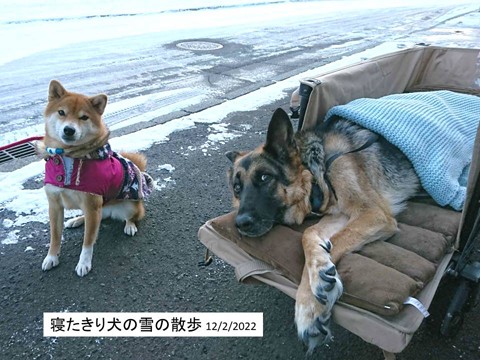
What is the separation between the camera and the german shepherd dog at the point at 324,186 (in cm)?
237

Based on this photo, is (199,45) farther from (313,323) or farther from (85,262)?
(313,323)

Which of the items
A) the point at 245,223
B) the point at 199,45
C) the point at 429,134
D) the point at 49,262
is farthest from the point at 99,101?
the point at 199,45

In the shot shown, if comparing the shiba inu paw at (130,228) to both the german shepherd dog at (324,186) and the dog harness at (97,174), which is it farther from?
the german shepherd dog at (324,186)

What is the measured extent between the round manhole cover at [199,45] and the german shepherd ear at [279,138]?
7.51m

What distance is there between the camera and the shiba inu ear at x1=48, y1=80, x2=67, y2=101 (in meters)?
2.86

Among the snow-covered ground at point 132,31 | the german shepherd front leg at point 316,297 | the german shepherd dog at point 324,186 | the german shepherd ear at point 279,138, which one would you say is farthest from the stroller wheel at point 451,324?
the snow-covered ground at point 132,31

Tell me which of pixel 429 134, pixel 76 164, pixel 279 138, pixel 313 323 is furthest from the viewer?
pixel 429 134

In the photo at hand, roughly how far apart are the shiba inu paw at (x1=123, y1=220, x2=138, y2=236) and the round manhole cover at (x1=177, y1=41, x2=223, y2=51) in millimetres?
7088

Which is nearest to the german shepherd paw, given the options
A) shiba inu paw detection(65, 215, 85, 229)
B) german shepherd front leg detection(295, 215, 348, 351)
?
german shepherd front leg detection(295, 215, 348, 351)

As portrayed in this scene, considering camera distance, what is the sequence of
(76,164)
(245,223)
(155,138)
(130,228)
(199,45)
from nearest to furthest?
(245,223) → (76,164) → (130,228) → (155,138) → (199,45)

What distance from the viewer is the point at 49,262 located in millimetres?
2879

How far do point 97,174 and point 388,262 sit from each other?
6.30 ft

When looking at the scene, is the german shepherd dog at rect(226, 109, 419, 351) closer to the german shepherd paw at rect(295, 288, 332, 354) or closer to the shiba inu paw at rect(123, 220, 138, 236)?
the german shepherd paw at rect(295, 288, 332, 354)

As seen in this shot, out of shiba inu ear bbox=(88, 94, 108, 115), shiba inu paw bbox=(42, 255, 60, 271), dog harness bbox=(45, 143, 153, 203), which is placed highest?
shiba inu ear bbox=(88, 94, 108, 115)
